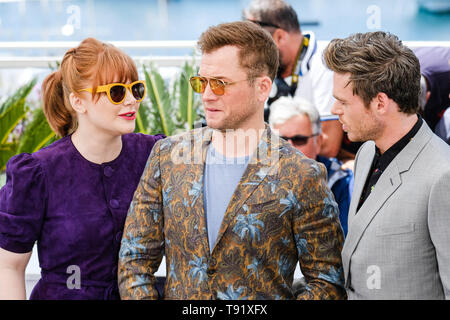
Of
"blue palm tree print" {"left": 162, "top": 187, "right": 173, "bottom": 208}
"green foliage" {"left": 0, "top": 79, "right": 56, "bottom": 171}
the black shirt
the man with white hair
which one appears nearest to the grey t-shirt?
"blue palm tree print" {"left": 162, "top": 187, "right": 173, "bottom": 208}

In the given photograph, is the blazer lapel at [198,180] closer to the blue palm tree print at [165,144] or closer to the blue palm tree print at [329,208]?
the blue palm tree print at [165,144]

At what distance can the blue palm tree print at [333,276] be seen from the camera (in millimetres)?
2188

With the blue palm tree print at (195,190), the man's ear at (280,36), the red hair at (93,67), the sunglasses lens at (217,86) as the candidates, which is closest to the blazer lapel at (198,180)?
the blue palm tree print at (195,190)

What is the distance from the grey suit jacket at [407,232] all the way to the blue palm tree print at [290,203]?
0.27 meters

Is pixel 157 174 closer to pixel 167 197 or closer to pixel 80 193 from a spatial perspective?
pixel 167 197

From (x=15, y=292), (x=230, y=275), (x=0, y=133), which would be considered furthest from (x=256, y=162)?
(x=0, y=133)

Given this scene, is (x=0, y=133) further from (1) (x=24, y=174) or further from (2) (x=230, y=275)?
(2) (x=230, y=275)

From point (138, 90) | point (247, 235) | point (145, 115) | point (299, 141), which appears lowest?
point (145, 115)

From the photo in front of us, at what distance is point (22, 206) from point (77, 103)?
0.50 metres

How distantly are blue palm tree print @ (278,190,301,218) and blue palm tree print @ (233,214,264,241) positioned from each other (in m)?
0.09

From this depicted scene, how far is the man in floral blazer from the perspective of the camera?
7.08ft

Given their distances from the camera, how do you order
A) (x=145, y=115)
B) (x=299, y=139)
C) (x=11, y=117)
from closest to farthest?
(x=299, y=139) → (x=11, y=117) → (x=145, y=115)

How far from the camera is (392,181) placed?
2219 millimetres

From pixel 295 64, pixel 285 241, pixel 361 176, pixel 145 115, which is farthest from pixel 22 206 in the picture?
pixel 145 115
